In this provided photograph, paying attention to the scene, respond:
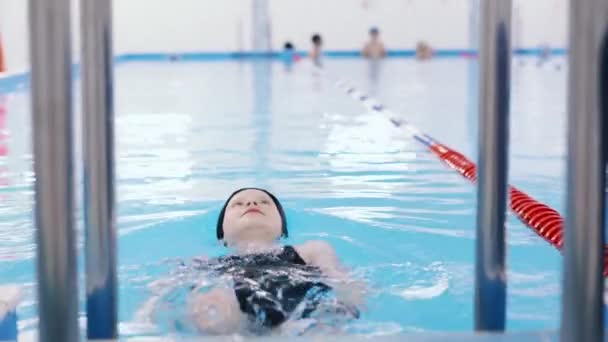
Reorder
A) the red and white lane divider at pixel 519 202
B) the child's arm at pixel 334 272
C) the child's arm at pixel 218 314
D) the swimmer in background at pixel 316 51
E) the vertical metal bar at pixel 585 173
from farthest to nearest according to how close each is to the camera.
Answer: the swimmer in background at pixel 316 51 < the red and white lane divider at pixel 519 202 < the child's arm at pixel 334 272 < the child's arm at pixel 218 314 < the vertical metal bar at pixel 585 173

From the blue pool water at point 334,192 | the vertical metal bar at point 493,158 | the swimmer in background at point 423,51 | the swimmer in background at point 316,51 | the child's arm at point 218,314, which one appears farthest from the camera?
the swimmer in background at point 423,51

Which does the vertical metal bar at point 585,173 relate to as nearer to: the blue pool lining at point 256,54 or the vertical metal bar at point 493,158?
the vertical metal bar at point 493,158

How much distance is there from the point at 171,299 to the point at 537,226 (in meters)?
1.28

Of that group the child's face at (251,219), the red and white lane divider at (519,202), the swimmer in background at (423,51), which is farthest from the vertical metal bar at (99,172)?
the swimmer in background at (423,51)

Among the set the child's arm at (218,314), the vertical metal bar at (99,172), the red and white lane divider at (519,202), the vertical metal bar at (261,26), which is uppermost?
the vertical metal bar at (261,26)

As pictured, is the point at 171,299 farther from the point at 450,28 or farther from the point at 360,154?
the point at 450,28

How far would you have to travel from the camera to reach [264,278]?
2.03 m

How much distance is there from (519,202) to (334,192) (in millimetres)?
829

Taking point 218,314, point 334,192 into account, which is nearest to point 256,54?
point 334,192

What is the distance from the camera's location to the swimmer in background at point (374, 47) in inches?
674

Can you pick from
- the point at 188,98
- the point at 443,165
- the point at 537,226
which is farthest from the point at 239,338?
the point at 188,98

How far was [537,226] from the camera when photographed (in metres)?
2.90

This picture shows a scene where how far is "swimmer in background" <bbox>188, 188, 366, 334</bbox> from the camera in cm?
187

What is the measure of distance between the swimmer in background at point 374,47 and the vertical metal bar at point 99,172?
634 inches
